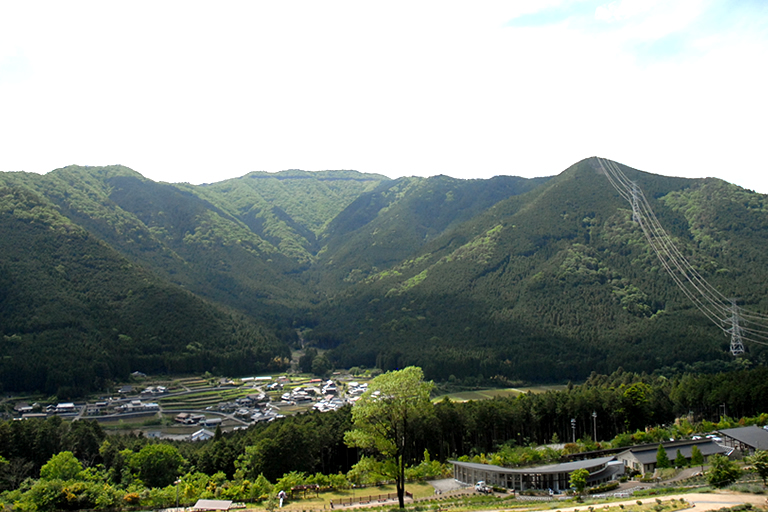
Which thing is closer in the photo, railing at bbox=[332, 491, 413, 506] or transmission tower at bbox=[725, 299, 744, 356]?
railing at bbox=[332, 491, 413, 506]

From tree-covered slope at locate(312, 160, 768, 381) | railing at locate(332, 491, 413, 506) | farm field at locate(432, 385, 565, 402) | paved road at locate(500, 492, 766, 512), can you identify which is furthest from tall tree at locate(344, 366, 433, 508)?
tree-covered slope at locate(312, 160, 768, 381)

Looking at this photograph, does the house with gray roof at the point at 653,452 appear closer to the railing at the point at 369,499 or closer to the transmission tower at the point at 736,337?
the railing at the point at 369,499

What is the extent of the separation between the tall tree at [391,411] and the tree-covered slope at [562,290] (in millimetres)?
79556

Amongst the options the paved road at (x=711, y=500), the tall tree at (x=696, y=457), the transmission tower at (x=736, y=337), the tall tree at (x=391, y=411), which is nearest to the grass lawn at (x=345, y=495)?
the tall tree at (x=391, y=411)

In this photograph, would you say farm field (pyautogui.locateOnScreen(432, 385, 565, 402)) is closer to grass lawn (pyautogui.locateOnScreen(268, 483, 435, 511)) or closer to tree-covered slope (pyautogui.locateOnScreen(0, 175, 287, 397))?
tree-covered slope (pyautogui.locateOnScreen(0, 175, 287, 397))

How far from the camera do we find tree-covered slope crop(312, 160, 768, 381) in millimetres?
116562

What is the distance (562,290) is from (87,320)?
10131 centimetres

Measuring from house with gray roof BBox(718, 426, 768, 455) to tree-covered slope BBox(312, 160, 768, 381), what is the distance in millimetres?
52252

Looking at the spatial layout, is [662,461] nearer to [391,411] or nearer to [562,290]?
[391,411]

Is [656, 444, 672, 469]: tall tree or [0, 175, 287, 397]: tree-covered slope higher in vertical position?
[0, 175, 287, 397]: tree-covered slope

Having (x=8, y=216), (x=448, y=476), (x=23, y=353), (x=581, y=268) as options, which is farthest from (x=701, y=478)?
(x=8, y=216)

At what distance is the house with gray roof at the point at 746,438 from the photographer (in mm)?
50875

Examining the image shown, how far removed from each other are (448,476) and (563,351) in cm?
7249

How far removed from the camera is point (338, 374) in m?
129
